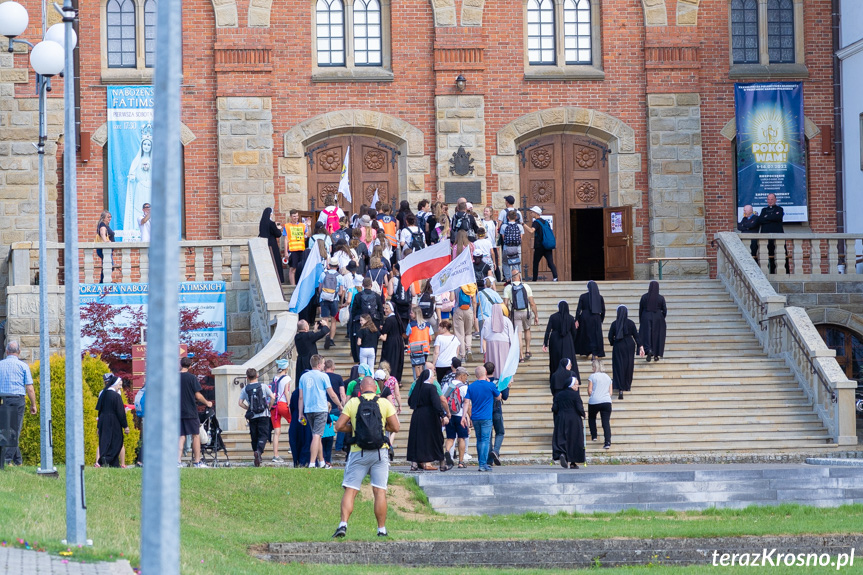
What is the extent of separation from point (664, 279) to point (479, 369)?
12.5 metres

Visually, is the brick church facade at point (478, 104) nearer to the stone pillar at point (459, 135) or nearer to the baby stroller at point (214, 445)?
the stone pillar at point (459, 135)

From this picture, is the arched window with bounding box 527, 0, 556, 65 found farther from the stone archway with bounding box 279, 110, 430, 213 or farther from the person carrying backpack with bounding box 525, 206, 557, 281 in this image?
the person carrying backpack with bounding box 525, 206, 557, 281

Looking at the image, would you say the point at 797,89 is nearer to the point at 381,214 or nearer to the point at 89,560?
the point at 381,214

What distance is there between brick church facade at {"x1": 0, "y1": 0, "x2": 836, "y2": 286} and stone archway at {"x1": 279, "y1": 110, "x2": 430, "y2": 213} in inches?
1.7

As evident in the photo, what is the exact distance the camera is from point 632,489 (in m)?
18.4

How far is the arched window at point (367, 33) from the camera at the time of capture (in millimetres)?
32094

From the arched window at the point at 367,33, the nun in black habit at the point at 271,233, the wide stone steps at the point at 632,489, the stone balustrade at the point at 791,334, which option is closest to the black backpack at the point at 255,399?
the wide stone steps at the point at 632,489

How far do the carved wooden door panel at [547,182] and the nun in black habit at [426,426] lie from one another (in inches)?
520

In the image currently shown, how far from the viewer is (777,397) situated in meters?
23.8

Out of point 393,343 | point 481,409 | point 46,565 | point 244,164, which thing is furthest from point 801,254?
point 46,565

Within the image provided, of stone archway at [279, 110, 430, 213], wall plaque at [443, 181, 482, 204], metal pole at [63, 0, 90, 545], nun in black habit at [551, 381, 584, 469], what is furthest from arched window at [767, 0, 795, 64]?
metal pole at [63, 0, 90, 545]

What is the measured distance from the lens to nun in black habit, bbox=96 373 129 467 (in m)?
18.9

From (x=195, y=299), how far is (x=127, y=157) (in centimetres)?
559

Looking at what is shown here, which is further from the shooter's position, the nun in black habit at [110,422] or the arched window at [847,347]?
the arched window at [847,347]
